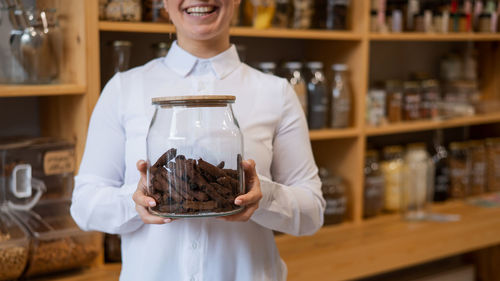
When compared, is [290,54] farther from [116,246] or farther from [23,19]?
[23,19]

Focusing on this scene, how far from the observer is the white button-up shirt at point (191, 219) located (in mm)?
904

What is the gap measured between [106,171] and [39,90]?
428 millimetres

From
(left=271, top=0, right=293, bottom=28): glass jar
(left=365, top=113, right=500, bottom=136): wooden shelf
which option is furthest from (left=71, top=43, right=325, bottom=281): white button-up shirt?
(left=365, top=113, right=500, bottom=136): wooden shelf

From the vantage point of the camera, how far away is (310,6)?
1921 millimetres

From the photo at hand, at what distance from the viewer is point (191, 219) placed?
898 millimetres

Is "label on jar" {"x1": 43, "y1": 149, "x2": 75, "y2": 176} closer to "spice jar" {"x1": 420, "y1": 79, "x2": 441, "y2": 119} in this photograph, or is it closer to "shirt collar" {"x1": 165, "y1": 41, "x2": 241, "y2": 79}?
"shirt collar" {"x1": 165, "y1": 41, "x2": 241, "y2": 79}

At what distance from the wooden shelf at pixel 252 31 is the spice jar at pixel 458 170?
751 mm

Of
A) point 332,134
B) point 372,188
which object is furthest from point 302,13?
point 372,188

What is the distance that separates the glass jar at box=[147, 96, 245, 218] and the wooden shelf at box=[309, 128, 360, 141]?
112 centimetres

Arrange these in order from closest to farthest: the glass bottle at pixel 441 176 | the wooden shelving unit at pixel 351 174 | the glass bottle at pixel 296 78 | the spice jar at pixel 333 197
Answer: the wooden shelving unit at pixel 351 174 < the glass bottle at pixel 296 78 < the spice jar at pixel 333 197 < the glass bottle at pixel 441 176

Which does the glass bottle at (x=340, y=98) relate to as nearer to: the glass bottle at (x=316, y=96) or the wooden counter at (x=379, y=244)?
the glass bottle at (x=316, y=96)

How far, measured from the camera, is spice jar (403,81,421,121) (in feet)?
7.35

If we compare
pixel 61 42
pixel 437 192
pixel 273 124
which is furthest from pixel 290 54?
pixel 273 124


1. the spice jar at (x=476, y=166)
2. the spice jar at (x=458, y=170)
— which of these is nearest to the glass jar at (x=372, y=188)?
the spice jar at (x=458, y=170)
